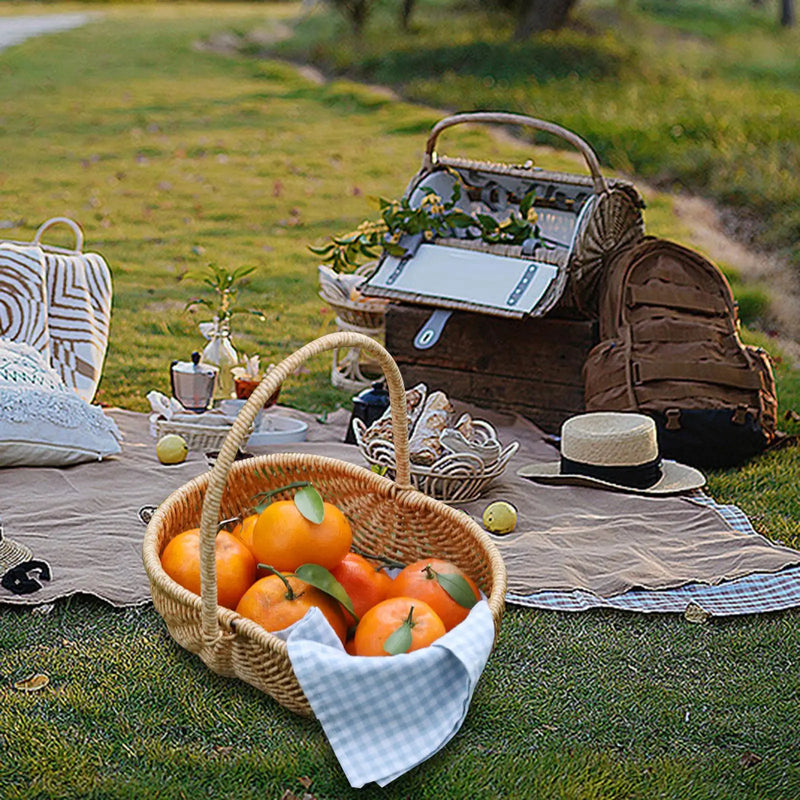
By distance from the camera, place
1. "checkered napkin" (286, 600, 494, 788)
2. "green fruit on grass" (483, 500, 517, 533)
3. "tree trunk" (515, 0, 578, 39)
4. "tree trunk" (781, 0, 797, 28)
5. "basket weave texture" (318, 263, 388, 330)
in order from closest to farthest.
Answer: "checkered napkin" (286, 600, 494, 788)
"green fruit on grass" (483, 500, 517, 533)
"basket weave texture" (318, 263, 388, 330)
"tree trunk" (515, 0, 578, 39)
"tree trunk" (781, 0, 797, 28)

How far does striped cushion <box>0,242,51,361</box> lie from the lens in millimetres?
4594

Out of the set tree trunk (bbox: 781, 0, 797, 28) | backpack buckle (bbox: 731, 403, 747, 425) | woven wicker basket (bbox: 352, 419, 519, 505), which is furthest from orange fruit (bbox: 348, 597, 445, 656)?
tree trunk (bbox: 781, 0, 797, 28)

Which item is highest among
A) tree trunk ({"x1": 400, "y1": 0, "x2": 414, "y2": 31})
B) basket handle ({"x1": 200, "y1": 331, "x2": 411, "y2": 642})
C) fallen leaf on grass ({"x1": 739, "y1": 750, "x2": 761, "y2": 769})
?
basket handle ({"x1": 200, "y1": 331, "x2": 411, "y2": 642})

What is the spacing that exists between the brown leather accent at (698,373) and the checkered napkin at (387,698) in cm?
235

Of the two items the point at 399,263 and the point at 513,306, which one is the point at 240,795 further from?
the point at 399,263

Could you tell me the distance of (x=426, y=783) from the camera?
2.41 m

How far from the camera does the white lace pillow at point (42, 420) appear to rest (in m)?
4.03

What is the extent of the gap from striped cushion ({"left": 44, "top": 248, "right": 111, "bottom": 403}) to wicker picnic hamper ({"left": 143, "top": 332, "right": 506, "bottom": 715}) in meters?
1.76

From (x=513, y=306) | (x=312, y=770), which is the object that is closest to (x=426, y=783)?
(x=312, y=770)

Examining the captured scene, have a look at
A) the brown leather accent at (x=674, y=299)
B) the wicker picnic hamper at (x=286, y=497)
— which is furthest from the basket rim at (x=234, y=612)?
the brown leather accent at (x=674, y=299)

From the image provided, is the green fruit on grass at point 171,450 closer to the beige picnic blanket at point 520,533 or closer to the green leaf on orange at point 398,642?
the beige picnic blanket at point 520,533

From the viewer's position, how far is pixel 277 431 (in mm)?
4559

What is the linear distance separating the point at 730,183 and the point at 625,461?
Answer: 659cm

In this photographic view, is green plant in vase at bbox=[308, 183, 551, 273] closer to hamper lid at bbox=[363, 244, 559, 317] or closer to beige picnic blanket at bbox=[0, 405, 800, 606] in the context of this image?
hamper lid at bbox=[363, 244, 559, 317]
